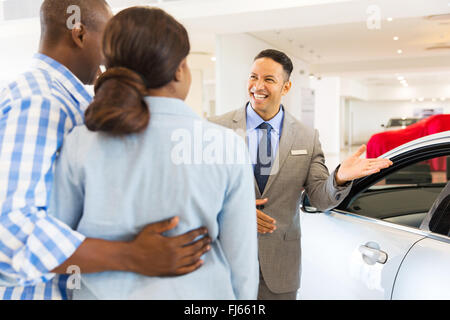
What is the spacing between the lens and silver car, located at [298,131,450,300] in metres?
1.50

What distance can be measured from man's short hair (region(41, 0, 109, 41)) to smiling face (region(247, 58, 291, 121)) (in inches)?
39.1

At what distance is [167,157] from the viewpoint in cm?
90

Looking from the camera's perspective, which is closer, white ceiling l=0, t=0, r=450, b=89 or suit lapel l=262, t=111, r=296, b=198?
suit lapel l=262, t=111, r=296, b=198

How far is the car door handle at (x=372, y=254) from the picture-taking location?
163 cm

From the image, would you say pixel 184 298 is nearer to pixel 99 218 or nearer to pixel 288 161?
pixel 99 218

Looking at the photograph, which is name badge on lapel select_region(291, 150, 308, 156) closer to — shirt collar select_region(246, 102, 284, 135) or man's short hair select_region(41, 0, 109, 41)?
shirt collar select_region(246, 102, 284, 135)

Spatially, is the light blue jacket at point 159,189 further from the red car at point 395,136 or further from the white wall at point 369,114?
the white wall at point 369,114

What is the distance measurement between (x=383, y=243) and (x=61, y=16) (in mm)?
1395

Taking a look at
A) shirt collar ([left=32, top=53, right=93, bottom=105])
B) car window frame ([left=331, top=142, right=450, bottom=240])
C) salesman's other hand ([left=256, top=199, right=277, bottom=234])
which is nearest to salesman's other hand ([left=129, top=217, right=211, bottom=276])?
shirt collar ([left=32, top=53, right=93, bottom=105])

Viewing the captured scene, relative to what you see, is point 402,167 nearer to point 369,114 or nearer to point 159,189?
point 159,189

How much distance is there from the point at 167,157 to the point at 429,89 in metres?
25.4

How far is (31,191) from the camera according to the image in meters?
0.90
